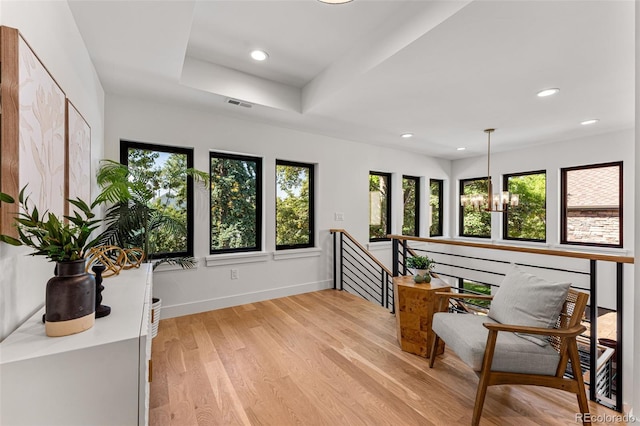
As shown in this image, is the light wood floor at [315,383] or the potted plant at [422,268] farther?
the potted plant at [422,268]

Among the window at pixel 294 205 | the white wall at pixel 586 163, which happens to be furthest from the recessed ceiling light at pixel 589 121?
the window at pixel 294 205

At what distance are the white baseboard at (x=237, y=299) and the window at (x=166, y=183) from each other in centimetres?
60

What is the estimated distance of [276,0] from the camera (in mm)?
1979

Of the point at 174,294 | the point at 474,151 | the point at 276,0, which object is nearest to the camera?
the point at 276,0

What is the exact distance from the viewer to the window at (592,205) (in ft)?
13.6

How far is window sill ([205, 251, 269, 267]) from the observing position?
135 inches

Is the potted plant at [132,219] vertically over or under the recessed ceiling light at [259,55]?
under

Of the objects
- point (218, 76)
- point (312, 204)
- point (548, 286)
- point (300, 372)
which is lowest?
point (300, 372)

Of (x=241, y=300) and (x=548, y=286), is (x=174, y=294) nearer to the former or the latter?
(x=241, y=300)

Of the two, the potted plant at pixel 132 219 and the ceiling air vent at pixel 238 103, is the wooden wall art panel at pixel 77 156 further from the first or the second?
the ceiling air vent at pixel 238 103

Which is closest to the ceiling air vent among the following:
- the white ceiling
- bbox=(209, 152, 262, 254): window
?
the white ceiling

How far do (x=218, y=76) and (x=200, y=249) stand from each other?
1914 millimetres

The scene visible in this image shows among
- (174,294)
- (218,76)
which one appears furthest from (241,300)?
(218,76)

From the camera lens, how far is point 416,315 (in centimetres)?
244
